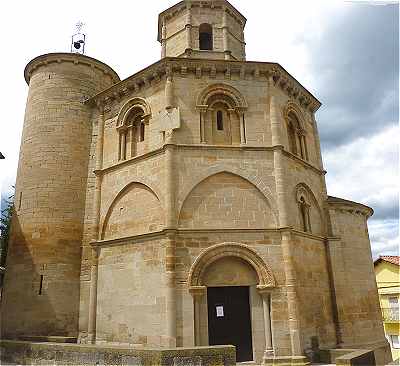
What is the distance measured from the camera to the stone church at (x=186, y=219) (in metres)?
11.3

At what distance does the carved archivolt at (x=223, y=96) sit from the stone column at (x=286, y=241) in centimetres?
121

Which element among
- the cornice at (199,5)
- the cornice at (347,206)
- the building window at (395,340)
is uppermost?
the cornice at (199,5)

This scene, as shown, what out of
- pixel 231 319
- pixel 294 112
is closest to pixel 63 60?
pixel 294 112

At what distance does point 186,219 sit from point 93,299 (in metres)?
4.52

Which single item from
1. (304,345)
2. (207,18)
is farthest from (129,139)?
(304,345)

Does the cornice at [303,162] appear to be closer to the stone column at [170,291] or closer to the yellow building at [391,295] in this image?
the stone column at [170,291]

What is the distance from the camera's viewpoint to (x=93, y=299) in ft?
41.6

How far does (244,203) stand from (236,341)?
4.40 metres

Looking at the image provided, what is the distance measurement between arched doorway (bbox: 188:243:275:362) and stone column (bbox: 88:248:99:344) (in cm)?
397

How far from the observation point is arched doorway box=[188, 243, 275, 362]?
1099 centimetres

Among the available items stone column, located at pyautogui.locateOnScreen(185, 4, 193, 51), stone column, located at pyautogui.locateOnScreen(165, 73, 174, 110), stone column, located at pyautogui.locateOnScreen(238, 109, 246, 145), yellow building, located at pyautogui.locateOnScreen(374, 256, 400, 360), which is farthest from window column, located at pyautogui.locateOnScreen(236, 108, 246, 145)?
yellow building, located at pyautogui.locateOnScreen(374, 256, 400, 360)

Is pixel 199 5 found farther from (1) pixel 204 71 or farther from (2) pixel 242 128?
(2) pixel 242 128

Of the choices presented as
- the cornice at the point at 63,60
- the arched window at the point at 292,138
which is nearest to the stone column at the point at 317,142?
the arched window at the point at 292,138

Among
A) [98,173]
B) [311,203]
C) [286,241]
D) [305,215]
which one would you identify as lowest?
[286,241]
